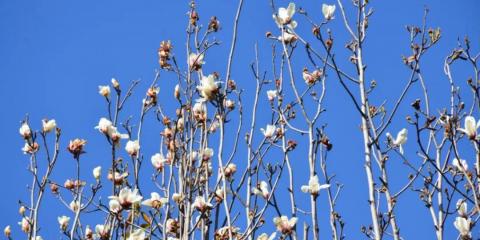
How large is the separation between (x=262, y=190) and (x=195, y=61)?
A: 2.92 ft

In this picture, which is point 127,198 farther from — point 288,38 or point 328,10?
point 328,10

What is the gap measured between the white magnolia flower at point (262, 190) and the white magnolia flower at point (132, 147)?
75 centimetres

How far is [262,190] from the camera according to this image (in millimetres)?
3289

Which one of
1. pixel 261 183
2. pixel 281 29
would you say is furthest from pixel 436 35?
pixel 261 183

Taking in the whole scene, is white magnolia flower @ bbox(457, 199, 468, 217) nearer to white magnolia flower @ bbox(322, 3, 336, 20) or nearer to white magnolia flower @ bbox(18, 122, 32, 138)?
white magnolia flower @ bbox(322, 3, 336, 20)

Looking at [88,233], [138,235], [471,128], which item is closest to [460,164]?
[471,128]

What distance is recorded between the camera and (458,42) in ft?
11.9

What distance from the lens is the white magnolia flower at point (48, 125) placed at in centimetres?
363

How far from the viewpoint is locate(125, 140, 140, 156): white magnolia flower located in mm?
3385

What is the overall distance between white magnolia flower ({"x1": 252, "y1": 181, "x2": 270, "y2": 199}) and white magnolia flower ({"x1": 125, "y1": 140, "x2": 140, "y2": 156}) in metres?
0.75

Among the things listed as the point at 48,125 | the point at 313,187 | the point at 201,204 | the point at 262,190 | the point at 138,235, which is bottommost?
the point at 138,235

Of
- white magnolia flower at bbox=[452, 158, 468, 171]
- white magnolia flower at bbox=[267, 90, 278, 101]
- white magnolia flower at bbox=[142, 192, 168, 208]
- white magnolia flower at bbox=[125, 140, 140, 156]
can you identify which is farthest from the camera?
white magnolia flower at bbox=[267, 90, 278, 101]

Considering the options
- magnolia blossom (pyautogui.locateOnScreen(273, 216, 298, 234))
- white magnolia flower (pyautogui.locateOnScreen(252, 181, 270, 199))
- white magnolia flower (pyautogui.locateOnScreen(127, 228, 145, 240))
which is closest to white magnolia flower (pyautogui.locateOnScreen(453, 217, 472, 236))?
magnolia blossom (pyautogui.locateOnScreen(273, 216, 298, 234))

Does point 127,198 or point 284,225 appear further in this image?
point 284,225
